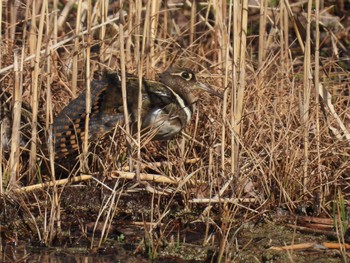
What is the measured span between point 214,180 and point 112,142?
795 mm

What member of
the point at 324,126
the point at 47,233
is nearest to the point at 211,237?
the point at 47,233

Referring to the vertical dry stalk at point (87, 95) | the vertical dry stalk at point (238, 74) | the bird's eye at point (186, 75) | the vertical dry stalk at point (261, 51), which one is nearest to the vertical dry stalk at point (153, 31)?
the bird's eye at point (186, 75)

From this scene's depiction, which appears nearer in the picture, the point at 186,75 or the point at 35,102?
the point at 35,102

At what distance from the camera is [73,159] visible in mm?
6480

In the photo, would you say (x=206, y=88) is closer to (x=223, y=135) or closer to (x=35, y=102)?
(x=223, y=135)

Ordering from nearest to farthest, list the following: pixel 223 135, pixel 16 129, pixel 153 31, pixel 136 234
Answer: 1. pixel 136 234
2. pixel 223 135
3. pixel 16 129
4. pixel 153 31

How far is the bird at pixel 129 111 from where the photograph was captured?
6.20 metres

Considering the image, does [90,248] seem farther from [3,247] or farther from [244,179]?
[244,179]

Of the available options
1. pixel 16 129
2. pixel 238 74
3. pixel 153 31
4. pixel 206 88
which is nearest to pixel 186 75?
pixel 206 88

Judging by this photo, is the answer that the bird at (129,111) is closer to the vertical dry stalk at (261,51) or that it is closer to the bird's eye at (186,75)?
the bird's eye at (186,75)

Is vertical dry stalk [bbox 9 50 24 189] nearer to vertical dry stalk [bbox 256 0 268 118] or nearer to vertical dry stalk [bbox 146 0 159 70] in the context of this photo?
vertical dry stalk [bbox 146 0 159 70]

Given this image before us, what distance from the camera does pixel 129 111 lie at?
6266 mm

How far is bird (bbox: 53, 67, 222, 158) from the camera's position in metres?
6.20

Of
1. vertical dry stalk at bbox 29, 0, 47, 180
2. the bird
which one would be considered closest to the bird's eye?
the bird
